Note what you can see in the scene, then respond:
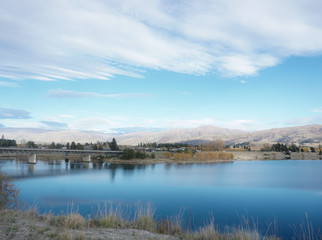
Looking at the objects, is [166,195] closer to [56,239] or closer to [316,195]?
[316,195]

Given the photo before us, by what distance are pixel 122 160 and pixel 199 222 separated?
86.1 metres

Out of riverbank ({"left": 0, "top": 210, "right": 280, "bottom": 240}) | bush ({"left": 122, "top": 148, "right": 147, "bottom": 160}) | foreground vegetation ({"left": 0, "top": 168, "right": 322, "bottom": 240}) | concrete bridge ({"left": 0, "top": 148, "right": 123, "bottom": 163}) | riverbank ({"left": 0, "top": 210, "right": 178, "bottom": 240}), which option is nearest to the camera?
riverbank ({"left": 0, "top": 210, "right": 178, "bottom": 240})

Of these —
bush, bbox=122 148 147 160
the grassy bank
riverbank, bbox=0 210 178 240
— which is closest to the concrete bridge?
bush, bbox=122 148 147 160

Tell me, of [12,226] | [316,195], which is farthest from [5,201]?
[316,195]

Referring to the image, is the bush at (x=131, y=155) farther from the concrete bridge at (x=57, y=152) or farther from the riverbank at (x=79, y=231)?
the riverbank at (x=79, y=231)

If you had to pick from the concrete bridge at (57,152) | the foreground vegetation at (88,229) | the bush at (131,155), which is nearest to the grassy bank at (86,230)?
the foreground vegetation at (88,229)

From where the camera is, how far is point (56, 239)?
8.78 meters

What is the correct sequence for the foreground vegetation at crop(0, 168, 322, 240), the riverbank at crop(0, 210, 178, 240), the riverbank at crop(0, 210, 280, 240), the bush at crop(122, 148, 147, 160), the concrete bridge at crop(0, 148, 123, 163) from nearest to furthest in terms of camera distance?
the riverbank at crop(0, 210, 178, 240), the riverbank at crop(0, 210, 280, 240), the foreground vegetation at crop(0, 168, 322, 240), the concrete bridge at crop(0, 148, 123, 163), the bush at crop(122, 148, 147, 160)

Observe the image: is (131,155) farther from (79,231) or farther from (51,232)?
(51,232)

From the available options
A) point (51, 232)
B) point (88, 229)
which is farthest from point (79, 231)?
point (51, 232)

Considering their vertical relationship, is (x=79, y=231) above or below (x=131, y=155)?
above

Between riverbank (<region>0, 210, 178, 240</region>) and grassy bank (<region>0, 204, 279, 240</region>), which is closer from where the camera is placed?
riverbank (<region>0, 210, 178, 240</region>)

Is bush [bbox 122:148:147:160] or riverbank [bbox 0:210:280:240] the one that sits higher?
riverbank [bbox 0:210:280:240]

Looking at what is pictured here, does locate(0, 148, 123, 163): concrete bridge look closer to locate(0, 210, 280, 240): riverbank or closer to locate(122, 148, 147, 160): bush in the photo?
locate(122, 148, 147, 160): bush
